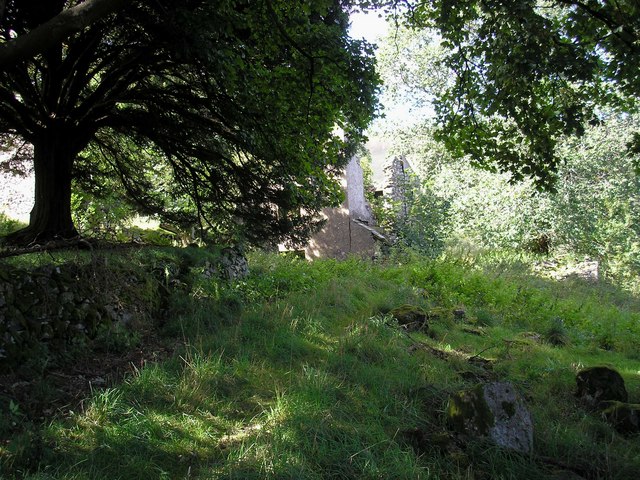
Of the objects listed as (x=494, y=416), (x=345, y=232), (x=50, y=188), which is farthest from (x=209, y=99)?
(x=345, y=232)

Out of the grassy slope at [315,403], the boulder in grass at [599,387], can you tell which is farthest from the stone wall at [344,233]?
the boulder in grass at [599,387]

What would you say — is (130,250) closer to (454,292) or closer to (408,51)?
(454,292)

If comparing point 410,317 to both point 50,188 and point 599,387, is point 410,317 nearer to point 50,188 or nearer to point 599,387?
point 599,387

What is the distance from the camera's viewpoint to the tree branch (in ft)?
15.4

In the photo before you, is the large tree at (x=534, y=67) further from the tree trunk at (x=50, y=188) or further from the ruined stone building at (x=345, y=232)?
the ruined stone building at (x=345, y=232)

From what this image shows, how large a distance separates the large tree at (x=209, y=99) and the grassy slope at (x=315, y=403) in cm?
227

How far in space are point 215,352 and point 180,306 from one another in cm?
169

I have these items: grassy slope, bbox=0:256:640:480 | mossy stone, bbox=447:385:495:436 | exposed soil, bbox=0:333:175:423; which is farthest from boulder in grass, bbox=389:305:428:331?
exposed soil, bbox=0:333:175:423

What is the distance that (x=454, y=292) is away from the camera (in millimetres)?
11328

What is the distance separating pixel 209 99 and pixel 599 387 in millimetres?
7105

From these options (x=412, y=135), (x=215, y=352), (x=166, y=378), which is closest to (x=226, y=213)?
(x=215, y=352)

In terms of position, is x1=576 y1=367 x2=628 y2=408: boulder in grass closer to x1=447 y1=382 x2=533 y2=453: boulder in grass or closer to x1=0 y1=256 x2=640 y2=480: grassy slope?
x1=0 y1=256 x2=640 y2=480: grassy slope

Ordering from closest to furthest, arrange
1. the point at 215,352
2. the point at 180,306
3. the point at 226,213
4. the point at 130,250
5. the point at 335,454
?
the point at 335,454
the point at 215,352
the point at 180,306
the point at 130,250
the point at 226,213

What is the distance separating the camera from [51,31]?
479 centimetres
